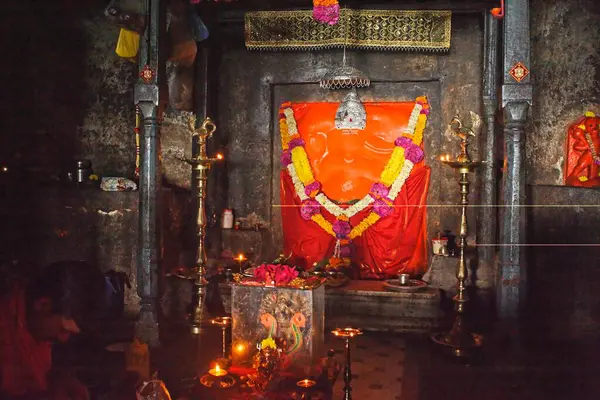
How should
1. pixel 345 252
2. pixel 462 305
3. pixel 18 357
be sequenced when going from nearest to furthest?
pixel 18 357 < pixel 462 305 < pixel 345 252

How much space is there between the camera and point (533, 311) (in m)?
9.14

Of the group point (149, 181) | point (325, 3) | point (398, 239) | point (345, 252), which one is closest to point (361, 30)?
point (325, 3)

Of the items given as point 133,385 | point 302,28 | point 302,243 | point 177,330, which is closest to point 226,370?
point 133,385

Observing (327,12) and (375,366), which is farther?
(327,12)

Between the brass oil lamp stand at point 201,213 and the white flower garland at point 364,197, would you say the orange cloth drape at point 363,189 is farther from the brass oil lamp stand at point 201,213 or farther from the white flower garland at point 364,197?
the brass oil lamp stand at point 201,213

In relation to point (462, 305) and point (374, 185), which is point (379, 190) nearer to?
point (374, 185)

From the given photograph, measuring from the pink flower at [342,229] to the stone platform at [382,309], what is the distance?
1.16 meters

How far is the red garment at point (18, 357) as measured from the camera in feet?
17.7

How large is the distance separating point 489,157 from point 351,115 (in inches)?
95.1

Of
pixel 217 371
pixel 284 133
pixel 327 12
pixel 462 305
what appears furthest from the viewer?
pixel 284 133

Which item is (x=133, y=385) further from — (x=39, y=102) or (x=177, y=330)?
(x=39, y=102)

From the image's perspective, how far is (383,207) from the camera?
1013 centimetres

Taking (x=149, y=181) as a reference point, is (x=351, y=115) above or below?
above

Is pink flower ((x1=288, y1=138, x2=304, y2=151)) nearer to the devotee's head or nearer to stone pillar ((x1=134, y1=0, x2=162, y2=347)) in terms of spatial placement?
stone pillar ((x1=134, y1=0, x2=162, y2=347))
